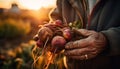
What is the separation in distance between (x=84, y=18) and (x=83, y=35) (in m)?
0.49

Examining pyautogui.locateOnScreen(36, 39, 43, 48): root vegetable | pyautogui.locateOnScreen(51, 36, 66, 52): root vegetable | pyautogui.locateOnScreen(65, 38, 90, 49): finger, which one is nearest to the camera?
pyautogui.locateOnScreen(65, 38, 90, 49): finger

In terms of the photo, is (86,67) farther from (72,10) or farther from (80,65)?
(72,10)

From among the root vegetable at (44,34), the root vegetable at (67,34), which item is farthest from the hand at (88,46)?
the root vegetable at (44,34)

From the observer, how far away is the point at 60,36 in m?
3.10

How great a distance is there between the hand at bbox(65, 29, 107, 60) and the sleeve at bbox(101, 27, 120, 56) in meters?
0.04

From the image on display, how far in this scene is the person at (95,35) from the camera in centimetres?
287

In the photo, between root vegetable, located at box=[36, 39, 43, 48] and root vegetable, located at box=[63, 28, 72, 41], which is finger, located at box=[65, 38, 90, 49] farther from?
root vegetable, located at box=[36, 39, 43, 48]

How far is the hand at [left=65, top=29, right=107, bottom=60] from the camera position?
2.85 meters

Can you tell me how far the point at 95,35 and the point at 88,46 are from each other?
4.0 inches

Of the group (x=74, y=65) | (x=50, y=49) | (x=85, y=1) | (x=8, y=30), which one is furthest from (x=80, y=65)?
(x=8, y=30)

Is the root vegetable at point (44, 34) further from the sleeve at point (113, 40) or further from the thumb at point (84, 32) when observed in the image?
the sleeve at point (113, 40)

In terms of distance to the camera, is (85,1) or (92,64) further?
(85,1)

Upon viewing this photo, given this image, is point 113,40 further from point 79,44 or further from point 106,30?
point 79,44

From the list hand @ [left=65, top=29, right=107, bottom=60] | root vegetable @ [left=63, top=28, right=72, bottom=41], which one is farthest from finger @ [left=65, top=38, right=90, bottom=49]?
root vegetable @ [left=63, top=28, right=72, bottom=41]
